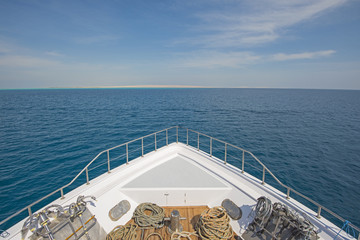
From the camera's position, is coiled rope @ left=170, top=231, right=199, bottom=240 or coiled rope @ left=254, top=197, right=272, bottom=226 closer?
coiled rope @ left=254, top=197, right=272, bottom=226

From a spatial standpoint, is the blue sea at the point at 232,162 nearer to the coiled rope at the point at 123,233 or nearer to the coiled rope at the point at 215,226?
the coiled rope at the point at 123,233

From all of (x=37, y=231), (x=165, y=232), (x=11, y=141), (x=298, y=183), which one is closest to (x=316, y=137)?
(x=298, y=183)

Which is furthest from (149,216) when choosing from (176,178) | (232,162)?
(232,162)

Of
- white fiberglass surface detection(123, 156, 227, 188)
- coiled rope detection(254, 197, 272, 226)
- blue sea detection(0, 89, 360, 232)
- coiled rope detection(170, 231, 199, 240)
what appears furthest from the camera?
blue sea detection(0, 89, 360, 232)

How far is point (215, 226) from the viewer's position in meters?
4.18

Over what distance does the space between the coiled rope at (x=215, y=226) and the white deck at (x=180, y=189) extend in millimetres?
348

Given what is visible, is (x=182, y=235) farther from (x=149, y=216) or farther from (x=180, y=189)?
(x=180, y=189)

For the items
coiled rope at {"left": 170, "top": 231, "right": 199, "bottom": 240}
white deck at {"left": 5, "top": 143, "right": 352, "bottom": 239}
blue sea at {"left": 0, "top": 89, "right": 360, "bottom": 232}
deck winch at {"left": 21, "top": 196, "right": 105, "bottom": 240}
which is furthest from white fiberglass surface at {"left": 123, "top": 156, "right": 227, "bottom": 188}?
→ blue sea at {"left": 0, "top": 89, "right": 360, "bottom": 232}

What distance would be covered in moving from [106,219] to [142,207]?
99cm

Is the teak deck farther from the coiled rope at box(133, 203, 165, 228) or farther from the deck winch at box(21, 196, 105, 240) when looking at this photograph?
the deck winch at box(21, 196, 105, 240)

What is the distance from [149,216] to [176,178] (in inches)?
70.1

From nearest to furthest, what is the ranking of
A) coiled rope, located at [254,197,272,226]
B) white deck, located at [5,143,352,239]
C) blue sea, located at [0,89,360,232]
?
coiled rope, located at [254,197,272,226] → white deck, located at [5,143,352,239] → blue sea, located at [0,89,360,232]

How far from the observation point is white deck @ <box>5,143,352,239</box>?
14.4 feet

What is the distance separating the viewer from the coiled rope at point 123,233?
4035mm
